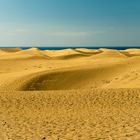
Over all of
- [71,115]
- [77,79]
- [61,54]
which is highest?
[61,54]

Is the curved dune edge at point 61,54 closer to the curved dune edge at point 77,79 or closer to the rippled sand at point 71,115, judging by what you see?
the curved dune edge at point 77,79

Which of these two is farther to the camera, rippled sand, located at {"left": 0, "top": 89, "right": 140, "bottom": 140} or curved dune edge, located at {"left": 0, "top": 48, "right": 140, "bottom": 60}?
curved dune edge, located at {"left": 0, "top": 48, "right": 140, "bottom": 60}

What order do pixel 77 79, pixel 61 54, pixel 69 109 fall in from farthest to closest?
pixel 61 54 → pixel 77 79 → pixel 69 109

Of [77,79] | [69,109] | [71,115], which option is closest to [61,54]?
[77,79]

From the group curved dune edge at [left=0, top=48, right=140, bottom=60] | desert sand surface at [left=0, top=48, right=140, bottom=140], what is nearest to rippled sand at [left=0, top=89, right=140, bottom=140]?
desert sand surface at [left=0, top=48, right=140, bottom=140]

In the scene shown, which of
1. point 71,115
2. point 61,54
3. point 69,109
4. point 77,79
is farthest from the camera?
point 61,54

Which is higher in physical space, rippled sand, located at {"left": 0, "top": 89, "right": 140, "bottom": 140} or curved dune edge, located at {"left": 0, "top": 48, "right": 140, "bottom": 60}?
curved dune edge, located at {"left": 0, "top": 48, "right": 140, "bottom": 60}

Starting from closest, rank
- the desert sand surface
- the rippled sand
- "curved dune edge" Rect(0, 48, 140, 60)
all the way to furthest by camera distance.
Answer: the rippled sand → the desert sand surface → "curved dune edge" Rect(0, 48, 140, 60)

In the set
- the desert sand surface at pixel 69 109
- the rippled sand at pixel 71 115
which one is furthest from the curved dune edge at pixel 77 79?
the rippled sand at pixel 71 115

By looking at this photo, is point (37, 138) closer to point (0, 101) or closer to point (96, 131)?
point (96, 131)

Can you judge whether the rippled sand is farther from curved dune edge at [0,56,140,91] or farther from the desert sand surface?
curved dune edge at [0,56,140,91]

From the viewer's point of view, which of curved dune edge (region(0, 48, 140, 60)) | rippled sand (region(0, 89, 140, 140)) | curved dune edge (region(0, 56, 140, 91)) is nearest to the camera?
rippled sand (region(0, 89, 140, 140))

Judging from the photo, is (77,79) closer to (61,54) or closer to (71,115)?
(71,115)

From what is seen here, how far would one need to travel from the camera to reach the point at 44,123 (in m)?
11.5
